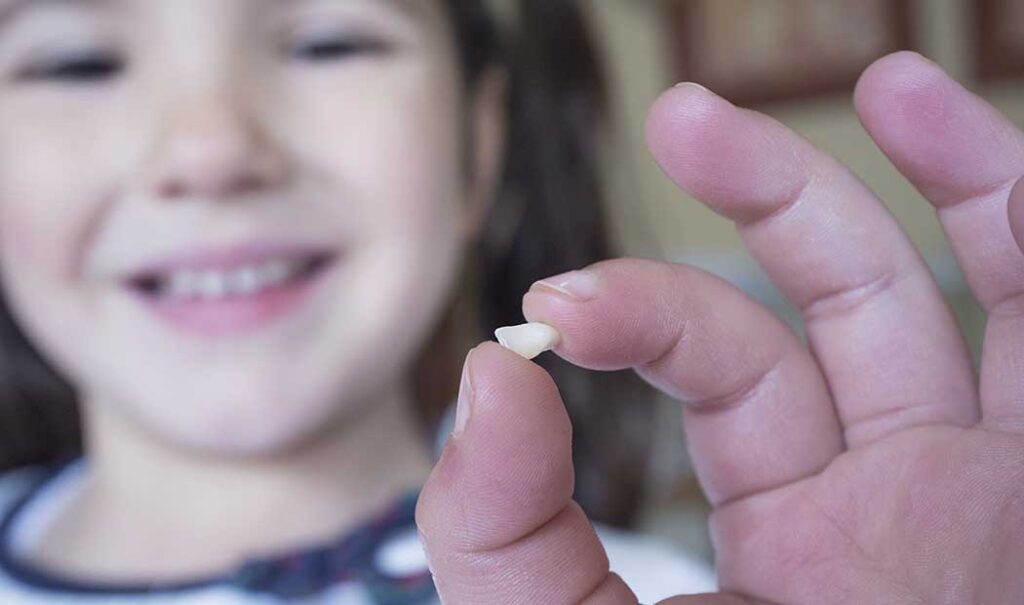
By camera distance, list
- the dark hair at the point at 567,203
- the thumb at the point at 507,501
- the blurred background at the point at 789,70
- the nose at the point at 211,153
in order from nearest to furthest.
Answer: the thumb at the point at 507,501 < the nose at the point at 211,153 < the dark hair at the point at 567,203 < the blurred background at the point at 789,70

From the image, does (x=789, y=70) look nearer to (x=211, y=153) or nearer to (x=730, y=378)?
(x=211, y=153)

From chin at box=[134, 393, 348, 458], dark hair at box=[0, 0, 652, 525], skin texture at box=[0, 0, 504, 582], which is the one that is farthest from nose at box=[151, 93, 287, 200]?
dark hair at box=[0, 0, 652, 525]

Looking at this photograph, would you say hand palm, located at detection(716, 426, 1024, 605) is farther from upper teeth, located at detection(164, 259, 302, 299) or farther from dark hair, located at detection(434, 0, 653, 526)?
dark hair, located at detection(434, 0, 653, 526)

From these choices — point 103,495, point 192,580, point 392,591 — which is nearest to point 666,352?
point 392,591

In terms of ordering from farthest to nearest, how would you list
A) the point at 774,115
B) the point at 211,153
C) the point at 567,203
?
the point at 774,115 → the point at 567,203 → the point at 211,153

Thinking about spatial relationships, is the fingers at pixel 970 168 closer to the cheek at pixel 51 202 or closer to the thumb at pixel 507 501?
the thumb at pixel 507 501

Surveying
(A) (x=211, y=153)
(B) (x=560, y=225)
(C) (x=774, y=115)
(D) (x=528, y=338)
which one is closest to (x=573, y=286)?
(D) (x=528, y=338)

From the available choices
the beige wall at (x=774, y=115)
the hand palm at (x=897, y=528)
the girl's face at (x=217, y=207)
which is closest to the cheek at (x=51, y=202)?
the girl's face at (x=217, y=207)
